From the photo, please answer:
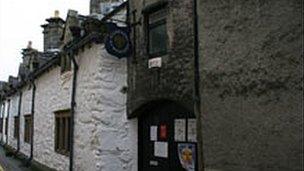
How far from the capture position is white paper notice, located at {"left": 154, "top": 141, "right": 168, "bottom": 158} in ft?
31.2

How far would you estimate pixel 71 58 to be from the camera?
41.0 ft

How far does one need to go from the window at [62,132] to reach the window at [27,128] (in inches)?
218

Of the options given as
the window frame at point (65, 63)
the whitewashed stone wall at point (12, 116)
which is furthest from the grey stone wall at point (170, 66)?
the whitewashed stone wall at point (12, 116)

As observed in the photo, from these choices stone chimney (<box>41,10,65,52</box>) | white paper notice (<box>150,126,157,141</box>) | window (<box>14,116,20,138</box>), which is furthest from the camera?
window (<box>14,116,20,138</box>)

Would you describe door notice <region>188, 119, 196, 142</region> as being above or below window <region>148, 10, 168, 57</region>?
below

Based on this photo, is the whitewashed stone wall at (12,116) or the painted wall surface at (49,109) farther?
the whitewashed stone wall at (12,116)

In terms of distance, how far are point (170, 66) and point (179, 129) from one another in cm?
128

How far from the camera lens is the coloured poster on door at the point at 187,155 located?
849cm

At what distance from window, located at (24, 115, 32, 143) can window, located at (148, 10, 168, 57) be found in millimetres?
11511

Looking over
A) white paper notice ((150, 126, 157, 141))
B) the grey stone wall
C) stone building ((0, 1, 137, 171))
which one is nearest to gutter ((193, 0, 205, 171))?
the grey stone wall

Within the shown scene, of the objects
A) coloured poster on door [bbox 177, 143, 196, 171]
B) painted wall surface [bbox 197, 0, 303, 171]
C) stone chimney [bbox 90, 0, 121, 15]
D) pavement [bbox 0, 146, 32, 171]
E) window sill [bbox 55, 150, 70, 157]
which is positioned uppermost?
stone chimney [bbox 90, 0, 121, 15]

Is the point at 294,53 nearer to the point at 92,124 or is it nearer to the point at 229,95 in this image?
the point at 229,95

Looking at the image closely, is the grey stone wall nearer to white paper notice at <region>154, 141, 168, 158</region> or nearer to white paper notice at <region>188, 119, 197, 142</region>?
white paper notice at <region>188, 119, 197, 142</region>

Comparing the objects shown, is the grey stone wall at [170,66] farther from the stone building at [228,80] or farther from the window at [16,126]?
the window at [16,126]
